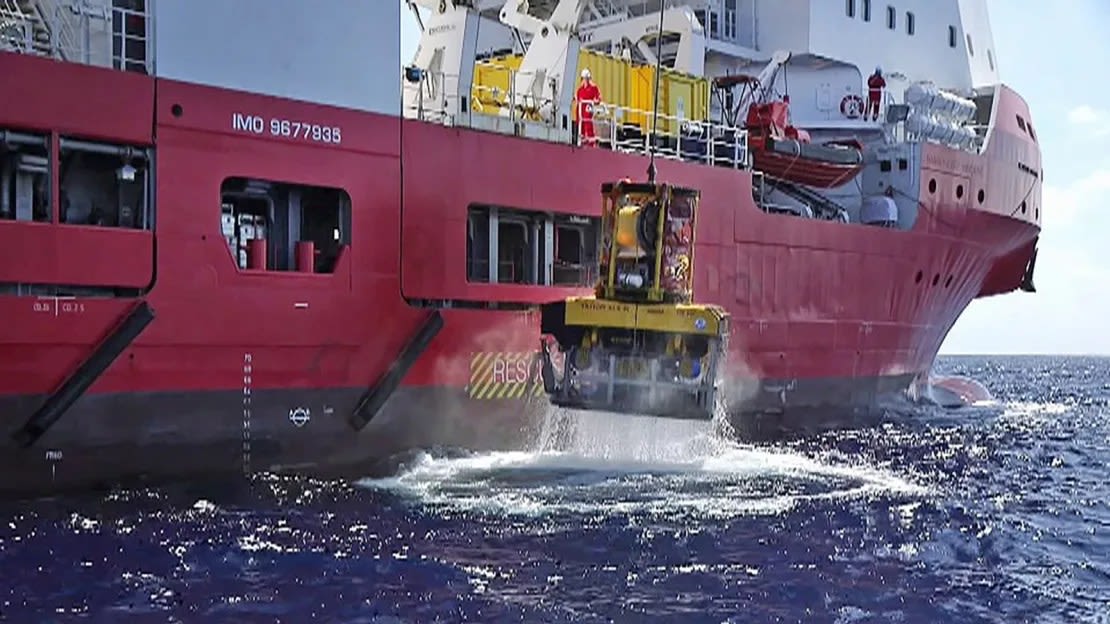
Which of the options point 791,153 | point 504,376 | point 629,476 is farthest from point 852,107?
point 629,476

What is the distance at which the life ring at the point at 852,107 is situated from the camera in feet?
66.1

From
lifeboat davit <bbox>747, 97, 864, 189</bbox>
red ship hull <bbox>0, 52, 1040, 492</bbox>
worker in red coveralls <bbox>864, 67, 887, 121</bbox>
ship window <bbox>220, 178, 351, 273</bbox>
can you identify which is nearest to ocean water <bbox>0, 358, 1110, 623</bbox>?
red ship hull <bbox>0, 52, 1040, 492</bbox>

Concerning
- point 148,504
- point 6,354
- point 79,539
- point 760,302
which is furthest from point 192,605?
point 760,302

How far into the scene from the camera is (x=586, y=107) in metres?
14.6

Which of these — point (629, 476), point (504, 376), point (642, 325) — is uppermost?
point (642, 325)

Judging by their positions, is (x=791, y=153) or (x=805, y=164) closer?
(x=791, y=153)

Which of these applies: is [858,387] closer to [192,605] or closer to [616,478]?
[616,478]

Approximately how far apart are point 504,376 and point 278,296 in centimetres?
311

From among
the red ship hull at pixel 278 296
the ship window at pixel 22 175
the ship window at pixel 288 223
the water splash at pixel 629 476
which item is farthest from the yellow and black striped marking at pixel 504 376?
the ship window at pixel 22 175

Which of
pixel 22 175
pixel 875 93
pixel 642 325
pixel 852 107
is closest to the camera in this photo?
pixel 22 175

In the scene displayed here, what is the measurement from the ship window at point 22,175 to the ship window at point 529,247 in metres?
4.55

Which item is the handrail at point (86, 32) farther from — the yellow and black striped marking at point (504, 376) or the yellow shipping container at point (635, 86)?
the yellow shipping container at point (635, 86)

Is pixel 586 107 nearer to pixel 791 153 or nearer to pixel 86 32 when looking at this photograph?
pixel 791 153

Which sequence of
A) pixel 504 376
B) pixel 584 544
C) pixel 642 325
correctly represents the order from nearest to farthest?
1. pixel 584 544
2. pixel 642 325
3. pixel 504 376
